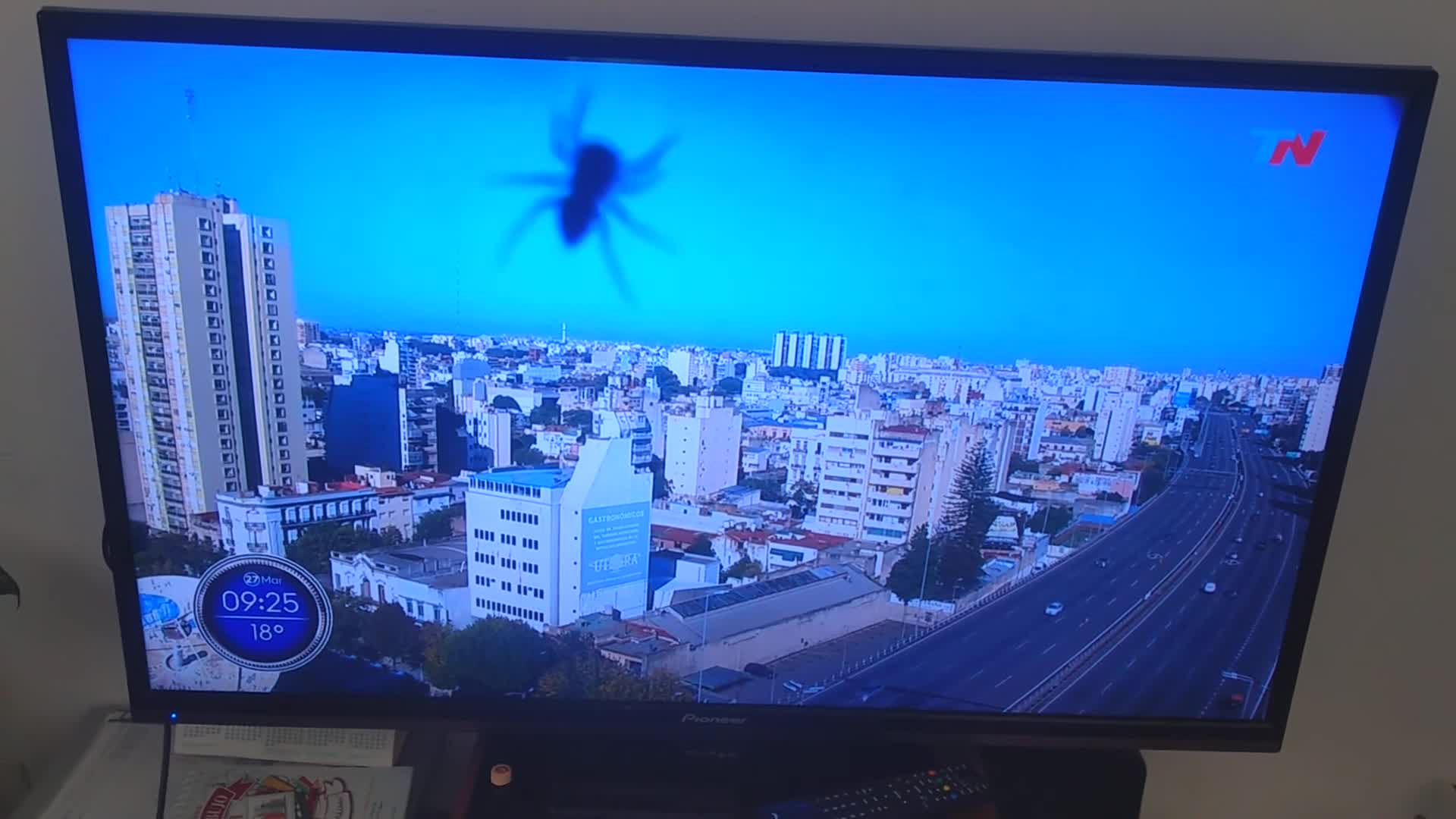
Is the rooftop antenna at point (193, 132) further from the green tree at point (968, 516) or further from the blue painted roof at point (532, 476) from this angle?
the green tree at point (968, 516)

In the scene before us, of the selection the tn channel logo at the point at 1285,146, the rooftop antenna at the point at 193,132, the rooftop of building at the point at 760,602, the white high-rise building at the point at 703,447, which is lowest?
the rooftop of building at the point at 760,602

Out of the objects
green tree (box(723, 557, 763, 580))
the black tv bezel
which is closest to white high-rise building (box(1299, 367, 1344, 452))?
the black tv bezel

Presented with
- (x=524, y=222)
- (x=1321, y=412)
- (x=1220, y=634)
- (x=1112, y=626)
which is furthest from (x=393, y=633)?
(x=1321, y=412)

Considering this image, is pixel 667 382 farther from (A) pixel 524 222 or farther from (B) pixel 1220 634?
Answer: (B) pixel 1220 634

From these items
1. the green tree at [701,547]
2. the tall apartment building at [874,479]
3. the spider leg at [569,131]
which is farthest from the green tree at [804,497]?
the spider leg at [569,131]

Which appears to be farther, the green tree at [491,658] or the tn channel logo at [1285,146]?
the green tree at [491,658]

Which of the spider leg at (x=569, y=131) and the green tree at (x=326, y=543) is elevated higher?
the spider leg at (x=569, y=131)
